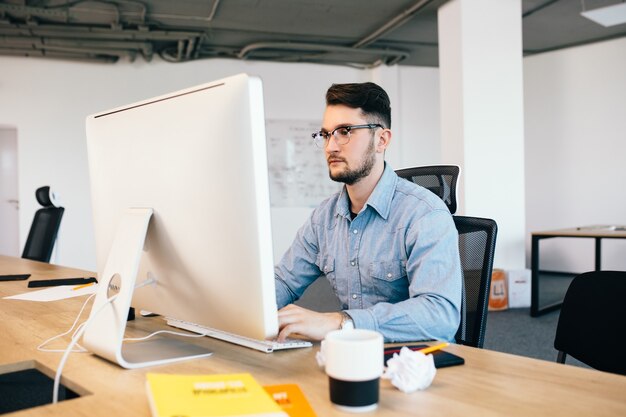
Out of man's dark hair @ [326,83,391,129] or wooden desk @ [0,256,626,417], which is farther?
man's dark hair @ [326,83,391,129]

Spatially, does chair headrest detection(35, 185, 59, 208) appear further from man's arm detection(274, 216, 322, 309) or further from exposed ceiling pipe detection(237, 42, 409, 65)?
exposed ceiling pipe detection(237, 42, 409, 65)

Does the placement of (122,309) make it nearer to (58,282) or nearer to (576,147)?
(58,282)

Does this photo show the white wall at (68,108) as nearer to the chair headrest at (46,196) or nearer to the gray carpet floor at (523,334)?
the chair headrest at (46,196)

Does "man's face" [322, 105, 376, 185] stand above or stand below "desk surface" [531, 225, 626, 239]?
above

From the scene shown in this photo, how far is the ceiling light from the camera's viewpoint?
13.7 ft

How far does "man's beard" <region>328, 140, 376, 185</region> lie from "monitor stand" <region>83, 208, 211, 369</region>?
0.61 meters

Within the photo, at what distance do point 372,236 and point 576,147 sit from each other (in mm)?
5561

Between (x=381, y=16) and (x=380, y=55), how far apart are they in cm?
126

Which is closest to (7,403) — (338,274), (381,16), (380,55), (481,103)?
(338,274)

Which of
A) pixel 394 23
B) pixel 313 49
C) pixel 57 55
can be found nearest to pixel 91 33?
pixel 57 55

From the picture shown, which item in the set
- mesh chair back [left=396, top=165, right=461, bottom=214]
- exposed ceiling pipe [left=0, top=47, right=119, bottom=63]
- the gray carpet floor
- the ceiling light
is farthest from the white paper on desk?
exposed ceiling pipe [left=0, top=47, right=119, bottom=63]

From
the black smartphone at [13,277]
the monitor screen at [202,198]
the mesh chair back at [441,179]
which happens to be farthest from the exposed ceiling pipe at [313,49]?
the monitor screen at [202,198]

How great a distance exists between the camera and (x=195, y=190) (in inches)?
37.4

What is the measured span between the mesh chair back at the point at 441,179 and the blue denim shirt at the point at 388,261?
0.30m
